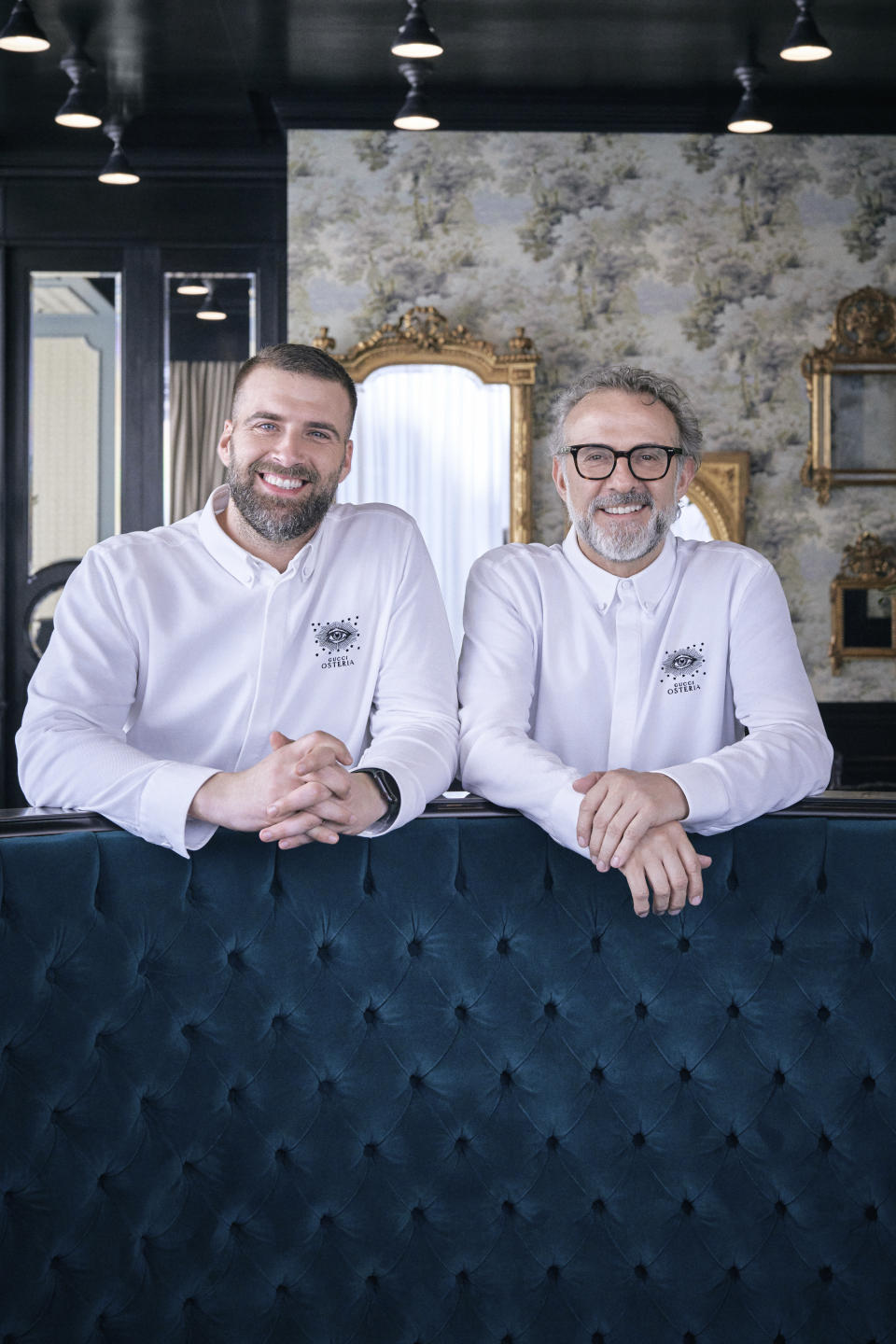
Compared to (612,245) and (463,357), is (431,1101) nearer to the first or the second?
(463,357)

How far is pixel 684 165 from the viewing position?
210 inches

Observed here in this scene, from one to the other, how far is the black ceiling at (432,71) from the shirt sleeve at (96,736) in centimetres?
330

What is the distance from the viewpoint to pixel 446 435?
5.39m

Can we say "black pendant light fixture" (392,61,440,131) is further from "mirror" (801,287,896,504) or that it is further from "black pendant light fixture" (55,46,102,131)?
"mirror" (801,287,896,504)

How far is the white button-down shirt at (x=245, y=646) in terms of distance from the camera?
192cm

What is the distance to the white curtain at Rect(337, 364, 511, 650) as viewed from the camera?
211 inches

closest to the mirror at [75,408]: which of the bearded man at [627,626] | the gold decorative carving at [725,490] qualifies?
the gold decorative carving at [725,490]

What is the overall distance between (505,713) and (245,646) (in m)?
0.46

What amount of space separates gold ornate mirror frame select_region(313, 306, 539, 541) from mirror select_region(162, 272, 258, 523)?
0.67 meters

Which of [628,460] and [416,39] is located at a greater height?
[416,39]

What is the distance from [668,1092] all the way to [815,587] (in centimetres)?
410

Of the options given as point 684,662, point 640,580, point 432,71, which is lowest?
point 684,662

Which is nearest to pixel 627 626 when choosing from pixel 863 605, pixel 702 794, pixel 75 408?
pixel 702 794

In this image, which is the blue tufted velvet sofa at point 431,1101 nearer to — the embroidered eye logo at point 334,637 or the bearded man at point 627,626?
the bearded man at point 627,626
